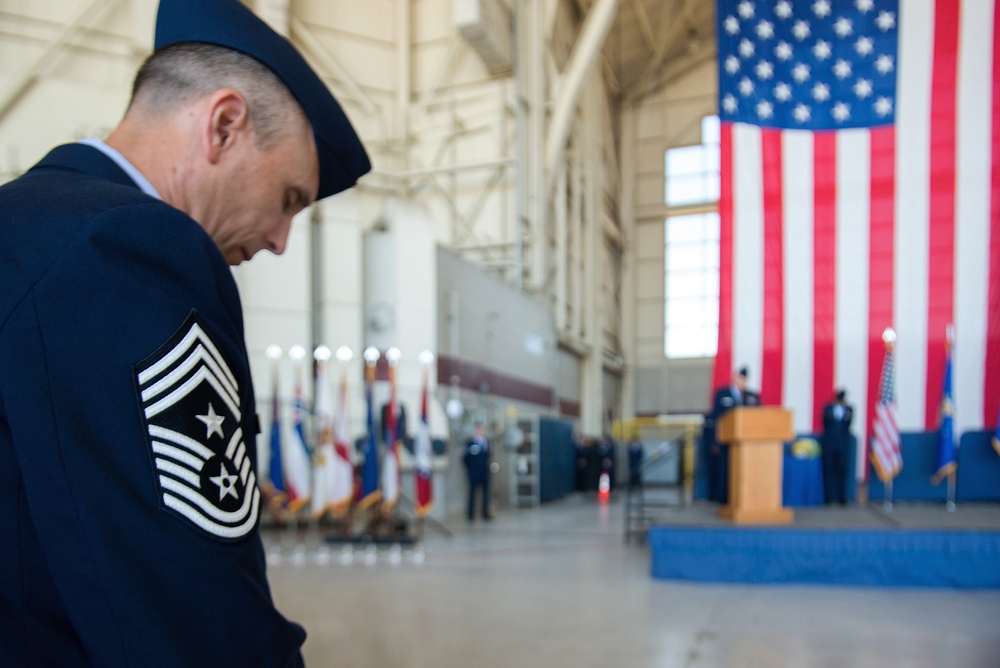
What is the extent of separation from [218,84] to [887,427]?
8.03 m

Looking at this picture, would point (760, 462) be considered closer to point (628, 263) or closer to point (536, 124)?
point (536, 124)

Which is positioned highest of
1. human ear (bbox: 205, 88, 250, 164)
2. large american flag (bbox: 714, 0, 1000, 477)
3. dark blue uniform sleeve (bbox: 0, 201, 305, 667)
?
large american flag (bbox: 714, 0, 1000, 477)

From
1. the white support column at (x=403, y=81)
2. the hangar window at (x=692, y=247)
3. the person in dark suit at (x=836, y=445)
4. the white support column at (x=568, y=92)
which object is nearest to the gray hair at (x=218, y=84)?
the person in dark suit at (x=836, y=445)

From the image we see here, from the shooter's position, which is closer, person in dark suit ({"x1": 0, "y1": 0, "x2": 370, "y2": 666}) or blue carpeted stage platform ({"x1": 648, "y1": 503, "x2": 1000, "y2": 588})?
person in dark suit ({"x1": 0, "y1": 0, "x2": 370, "y2": 666})

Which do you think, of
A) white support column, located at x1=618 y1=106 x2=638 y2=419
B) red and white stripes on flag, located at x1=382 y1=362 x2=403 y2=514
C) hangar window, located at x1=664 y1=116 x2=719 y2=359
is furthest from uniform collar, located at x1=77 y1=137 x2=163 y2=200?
white support column, located at x1=618 y1=106 x2=638 y2=419

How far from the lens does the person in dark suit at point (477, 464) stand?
1055 centimetres

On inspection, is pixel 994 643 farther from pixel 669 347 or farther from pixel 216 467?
pixel 669 347

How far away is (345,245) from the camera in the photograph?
1138cm

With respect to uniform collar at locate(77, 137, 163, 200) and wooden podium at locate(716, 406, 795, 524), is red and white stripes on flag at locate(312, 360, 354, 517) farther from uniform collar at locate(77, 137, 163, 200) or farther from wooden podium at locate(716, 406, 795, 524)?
uniform collar at locate(77, 137, 163, 200)

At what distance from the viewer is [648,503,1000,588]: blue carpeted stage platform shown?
5.18 m

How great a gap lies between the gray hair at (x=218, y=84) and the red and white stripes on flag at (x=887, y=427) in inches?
308

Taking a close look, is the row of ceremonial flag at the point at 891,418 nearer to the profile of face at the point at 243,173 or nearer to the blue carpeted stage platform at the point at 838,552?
the blue carpeted stage platform at the point at 838,552

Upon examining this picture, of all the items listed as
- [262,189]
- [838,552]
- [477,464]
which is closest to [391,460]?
[477,464]

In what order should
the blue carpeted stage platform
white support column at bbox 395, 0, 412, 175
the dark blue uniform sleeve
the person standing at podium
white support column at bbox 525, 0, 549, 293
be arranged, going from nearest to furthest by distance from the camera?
the dark blue uniform sleeve, the blue carpeted stage platform, the person standing at podium, white support column at bbox 525, 0, 549, 293, white support column at bbox 395, 0, 412, 175
